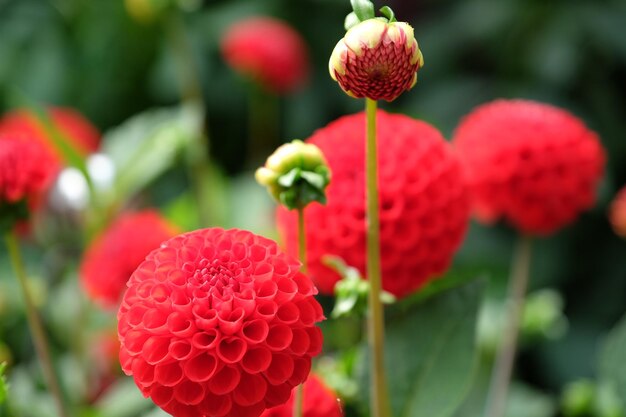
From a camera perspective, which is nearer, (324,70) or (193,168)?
(193,168)

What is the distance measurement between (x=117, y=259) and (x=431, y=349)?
300mm

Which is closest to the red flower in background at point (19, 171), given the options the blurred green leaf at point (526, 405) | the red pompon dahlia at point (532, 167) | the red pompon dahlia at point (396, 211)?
the red pompon dahlia at point (396, 211)

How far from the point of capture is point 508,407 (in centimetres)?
67

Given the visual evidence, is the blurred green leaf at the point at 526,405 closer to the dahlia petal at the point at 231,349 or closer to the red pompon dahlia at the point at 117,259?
the red pompon dahlia at the point at 117,259

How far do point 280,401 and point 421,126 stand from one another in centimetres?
21

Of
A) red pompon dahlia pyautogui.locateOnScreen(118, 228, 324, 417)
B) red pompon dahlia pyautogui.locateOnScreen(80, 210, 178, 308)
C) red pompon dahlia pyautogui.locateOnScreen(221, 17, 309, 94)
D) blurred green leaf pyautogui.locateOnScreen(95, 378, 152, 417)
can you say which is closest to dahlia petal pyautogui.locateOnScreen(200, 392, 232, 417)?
red pompon dahlia pyautogui.locateOnScreen(118, 228, 324, 417)

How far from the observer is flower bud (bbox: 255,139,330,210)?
33 cm

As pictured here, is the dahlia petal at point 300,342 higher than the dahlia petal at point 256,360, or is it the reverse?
the dahlia petal at point 300,342

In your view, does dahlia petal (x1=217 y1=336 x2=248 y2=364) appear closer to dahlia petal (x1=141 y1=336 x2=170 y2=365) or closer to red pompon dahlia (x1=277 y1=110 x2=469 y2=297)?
dahlia petal (x1=141 y1=336 x2=170 y2=365)

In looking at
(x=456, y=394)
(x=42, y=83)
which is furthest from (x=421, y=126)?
(x=42, y=83)

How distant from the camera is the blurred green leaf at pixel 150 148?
748mm

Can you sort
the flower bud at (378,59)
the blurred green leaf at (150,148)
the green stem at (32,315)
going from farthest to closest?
the blurred green leaf at (150,148), the green stem at (32,315), the flower bud at (378,59)

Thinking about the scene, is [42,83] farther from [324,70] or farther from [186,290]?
[186,290]

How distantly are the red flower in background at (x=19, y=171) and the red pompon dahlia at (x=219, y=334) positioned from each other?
155 mm
